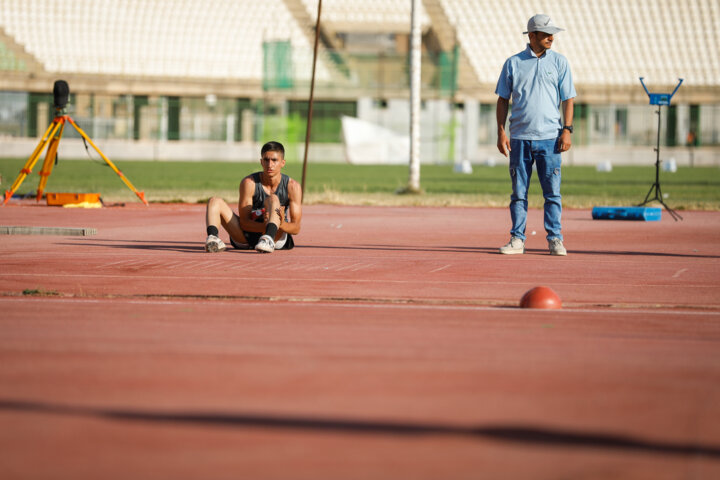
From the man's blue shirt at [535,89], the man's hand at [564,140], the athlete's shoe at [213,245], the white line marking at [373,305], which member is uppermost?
the man's blue shirt at [535,89]

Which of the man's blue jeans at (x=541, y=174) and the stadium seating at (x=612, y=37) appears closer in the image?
the man's blue jeans at (x=541, y=174)

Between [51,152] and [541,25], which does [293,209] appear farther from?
[51,152]

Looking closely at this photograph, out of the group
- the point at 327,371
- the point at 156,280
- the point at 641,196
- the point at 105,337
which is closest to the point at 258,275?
the point at 156,280

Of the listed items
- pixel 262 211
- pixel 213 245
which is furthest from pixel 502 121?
pixel 213 245

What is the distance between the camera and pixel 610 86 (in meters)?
64.9

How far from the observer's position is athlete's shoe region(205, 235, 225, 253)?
34.6 feet

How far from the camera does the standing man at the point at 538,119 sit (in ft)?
35.8

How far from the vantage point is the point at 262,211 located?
10852 mm

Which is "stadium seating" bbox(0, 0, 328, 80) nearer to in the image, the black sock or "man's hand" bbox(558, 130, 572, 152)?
"man's hand" bbox(558, 130, 572, 152)

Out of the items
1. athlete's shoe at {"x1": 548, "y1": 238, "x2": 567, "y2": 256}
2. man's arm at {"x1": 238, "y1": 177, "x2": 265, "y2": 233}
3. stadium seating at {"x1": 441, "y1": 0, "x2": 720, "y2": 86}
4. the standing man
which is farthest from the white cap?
stadium seating at {"x1": 441, "y1": 0, "x2": 720, "y2": 86}

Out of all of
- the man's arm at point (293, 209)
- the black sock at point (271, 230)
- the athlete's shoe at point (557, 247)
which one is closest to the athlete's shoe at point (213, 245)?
the black sock at point (271, 230)

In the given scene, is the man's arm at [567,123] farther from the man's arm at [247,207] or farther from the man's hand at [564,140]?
the man's arm at [247,207]

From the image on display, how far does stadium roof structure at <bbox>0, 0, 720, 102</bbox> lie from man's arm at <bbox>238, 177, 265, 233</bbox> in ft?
174

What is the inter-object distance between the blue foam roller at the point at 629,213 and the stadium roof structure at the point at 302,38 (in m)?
46.9
